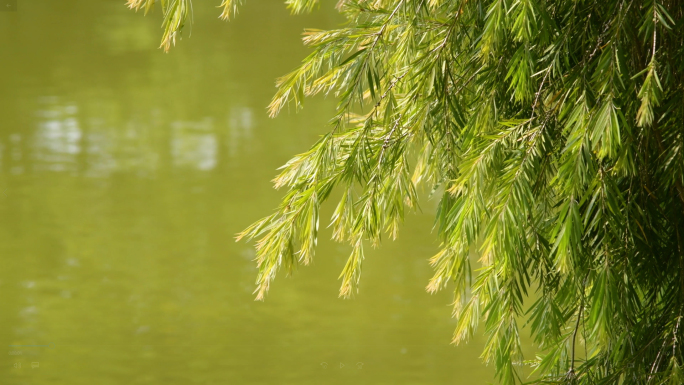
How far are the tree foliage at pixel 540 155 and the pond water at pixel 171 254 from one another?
212 cm

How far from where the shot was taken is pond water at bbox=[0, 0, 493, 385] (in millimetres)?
3412

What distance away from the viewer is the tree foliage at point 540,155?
1.05 m

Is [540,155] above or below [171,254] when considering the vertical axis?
above

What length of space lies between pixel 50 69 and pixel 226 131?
2204 mm

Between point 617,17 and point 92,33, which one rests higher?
point 617,17

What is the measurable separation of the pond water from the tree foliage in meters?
2.12

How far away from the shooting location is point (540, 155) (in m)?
1.17

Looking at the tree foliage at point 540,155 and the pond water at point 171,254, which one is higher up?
the tree foliage at point 540,155

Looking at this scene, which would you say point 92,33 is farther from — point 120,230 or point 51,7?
point 120,230

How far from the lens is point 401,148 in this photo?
1.34 metres

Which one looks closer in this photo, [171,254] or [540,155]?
[540,155]

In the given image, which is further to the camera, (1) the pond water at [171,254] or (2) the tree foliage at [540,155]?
(1) the pond water at [171,254]

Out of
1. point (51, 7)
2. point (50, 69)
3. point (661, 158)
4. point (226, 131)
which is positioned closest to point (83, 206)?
point (226, 131)

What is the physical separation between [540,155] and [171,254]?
11.1 ft
